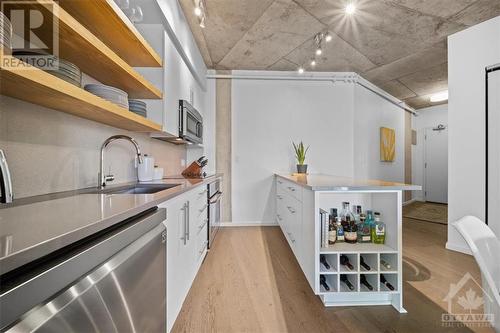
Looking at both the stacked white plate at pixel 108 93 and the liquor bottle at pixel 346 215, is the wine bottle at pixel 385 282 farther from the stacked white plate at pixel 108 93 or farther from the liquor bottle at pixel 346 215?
the stacked white plate at pixel 108 93

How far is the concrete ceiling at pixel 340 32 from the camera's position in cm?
229

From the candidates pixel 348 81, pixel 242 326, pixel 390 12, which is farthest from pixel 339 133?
pixel 242 326

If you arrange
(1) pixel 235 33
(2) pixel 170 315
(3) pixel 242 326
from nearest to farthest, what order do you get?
1. (2) pixel 170 315
2. (3) pixel 242 326
3. (1) pixel 235 33

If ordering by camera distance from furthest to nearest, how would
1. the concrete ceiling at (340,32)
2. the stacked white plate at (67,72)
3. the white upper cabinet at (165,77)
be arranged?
the concrete ceiling at (340,32)
the white upper cabinet at (165,77)
the stacked white plate at (67,72)

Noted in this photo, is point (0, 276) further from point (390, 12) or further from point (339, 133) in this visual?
point (339, 133)

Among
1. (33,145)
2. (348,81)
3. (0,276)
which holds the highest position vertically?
(348,81)

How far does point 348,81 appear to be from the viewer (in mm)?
3842

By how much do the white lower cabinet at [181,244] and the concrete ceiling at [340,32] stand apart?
2098mm

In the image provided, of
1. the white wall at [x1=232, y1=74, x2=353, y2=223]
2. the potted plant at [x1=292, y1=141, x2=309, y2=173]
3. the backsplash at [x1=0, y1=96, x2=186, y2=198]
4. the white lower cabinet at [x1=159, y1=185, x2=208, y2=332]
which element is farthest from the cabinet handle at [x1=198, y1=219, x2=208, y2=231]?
the potted plant at [x1=292, y1=141, x2=309, y2=173]

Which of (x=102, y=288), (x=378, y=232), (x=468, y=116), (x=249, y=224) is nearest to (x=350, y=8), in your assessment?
(x=468, y=116)

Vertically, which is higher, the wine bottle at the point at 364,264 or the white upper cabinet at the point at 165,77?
the white upper cabinet at the point at 165,77

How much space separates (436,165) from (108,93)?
23.8 ft

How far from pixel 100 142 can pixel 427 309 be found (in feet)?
8.74

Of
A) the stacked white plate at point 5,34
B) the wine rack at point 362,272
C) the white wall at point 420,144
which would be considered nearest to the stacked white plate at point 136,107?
the stacked white plate at point 5,34
